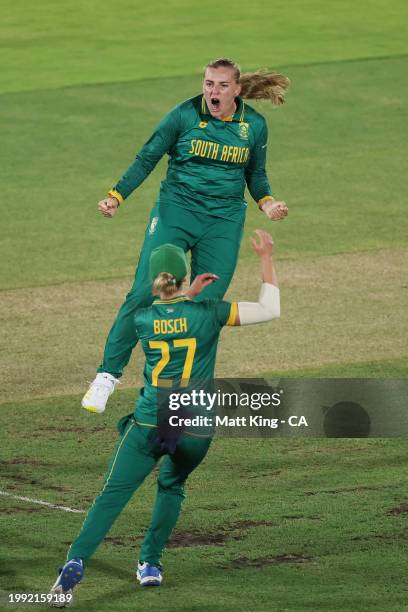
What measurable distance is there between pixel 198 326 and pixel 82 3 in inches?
1001

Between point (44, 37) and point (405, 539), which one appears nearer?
point (405, 539)

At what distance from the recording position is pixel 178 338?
9.38 meters

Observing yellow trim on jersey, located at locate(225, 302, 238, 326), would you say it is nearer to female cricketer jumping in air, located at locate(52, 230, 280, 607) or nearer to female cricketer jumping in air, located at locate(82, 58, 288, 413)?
female cricketer jumping in air, located at locate(52, 230, 280, 607)

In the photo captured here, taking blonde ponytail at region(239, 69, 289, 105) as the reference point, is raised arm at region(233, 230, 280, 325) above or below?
below

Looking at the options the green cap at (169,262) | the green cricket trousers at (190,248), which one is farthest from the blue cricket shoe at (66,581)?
the green cricket trousers at (190,248)

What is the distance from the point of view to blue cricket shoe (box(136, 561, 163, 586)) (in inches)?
385

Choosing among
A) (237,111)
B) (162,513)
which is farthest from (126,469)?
(237,111)

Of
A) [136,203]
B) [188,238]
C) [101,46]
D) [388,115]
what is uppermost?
[101,46]

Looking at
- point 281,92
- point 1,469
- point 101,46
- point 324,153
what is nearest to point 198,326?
point 281,92

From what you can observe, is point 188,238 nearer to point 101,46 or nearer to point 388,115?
point 388,115

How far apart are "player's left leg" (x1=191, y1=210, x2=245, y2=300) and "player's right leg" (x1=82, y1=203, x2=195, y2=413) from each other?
120 mm

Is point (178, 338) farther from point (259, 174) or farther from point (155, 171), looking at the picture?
point (155, 171)

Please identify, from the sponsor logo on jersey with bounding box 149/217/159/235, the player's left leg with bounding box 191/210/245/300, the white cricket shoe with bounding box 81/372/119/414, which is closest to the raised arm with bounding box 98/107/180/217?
the sponsor logo on jersey with bounding box 149/217/159/235

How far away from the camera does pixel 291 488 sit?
1241 cm
